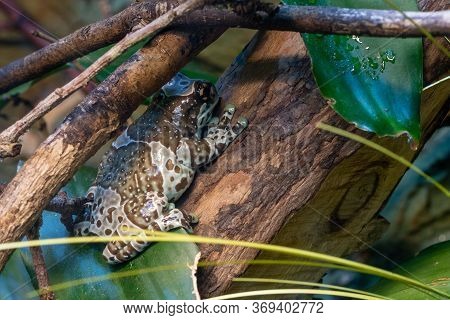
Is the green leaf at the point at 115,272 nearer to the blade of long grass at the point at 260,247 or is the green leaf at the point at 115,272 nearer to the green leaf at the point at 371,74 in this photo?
the blade of long grass at the point at 260,247

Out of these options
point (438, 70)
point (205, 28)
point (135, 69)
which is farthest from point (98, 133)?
point (438, 70)

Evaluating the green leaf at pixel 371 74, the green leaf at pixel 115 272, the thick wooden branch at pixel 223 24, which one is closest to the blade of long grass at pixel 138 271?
the green leaf at pixel 115 272

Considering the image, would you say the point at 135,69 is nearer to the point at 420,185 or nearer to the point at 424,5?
the point at 424,5

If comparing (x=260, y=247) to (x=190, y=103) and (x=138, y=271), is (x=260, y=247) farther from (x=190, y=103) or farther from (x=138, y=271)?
(x=190, y=103)

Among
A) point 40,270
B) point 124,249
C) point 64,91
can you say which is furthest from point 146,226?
point 64,91

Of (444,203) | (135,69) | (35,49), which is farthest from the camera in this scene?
(444,203)
